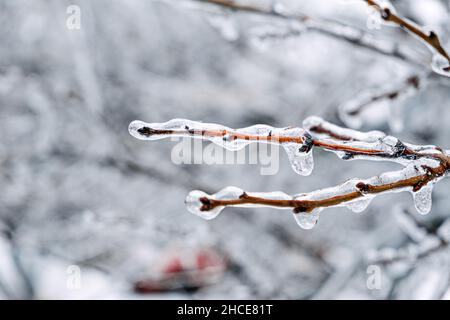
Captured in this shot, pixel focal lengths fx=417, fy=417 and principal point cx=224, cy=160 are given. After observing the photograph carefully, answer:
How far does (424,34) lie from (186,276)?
2804 millimetres

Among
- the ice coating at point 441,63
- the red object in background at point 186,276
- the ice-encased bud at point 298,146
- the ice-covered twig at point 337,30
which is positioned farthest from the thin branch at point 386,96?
the red object in background at point 186,276

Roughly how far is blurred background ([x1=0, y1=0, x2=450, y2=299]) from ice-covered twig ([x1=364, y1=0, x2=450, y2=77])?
1.39 m

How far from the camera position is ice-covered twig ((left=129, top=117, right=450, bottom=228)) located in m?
0.77

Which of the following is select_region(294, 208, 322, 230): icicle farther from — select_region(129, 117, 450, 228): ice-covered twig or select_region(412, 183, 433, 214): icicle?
select_region(412, 183, 433, 214): icicle

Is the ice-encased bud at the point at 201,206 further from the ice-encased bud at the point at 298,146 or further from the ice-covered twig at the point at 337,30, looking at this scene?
the ice-covered twig at the point at 337,30

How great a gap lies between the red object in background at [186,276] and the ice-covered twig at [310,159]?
2406 mm

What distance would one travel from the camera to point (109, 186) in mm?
3271

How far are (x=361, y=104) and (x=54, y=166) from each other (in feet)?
8.08

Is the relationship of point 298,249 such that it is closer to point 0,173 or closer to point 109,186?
point 109,186

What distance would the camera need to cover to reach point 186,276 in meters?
3.37

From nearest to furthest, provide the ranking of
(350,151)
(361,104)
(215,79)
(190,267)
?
(350,151), (361,104), (190,267), (215,79)

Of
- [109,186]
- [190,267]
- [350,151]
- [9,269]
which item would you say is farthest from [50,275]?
[350,151]

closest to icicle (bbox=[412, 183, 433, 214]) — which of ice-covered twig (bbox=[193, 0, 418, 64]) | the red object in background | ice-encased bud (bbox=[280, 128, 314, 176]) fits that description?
ice-encased bud (bbox=[280, 128, 314, 176])

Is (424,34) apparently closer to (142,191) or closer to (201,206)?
(201,206)
